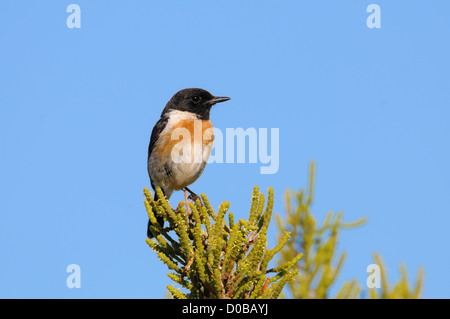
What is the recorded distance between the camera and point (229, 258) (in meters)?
4.06

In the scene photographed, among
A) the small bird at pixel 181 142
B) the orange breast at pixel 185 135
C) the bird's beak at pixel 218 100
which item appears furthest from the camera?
the bird's beak at pixel 218 100

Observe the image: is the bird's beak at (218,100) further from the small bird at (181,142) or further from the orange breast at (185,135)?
the orange breast at (185,135)

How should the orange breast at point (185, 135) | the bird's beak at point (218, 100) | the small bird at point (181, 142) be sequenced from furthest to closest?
1. the bird's beak at point (218, 100)
2. the orange breast at point (185, 135)
3. the small bird at point (181, 142)

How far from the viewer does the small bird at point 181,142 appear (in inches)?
286

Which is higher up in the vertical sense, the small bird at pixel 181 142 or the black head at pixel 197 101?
the black head at pixel 197 101

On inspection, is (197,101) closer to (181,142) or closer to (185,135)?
(185,135)

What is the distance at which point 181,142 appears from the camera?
7.39 meters

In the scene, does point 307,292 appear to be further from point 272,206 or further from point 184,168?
point 184,168

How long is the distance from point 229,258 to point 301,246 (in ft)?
4.45

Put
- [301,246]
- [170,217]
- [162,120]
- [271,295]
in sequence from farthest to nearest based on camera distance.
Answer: [162,120], [301,246], [170,217], [271,295]

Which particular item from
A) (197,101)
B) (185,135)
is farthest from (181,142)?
(197,101)

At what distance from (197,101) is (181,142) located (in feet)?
2.71

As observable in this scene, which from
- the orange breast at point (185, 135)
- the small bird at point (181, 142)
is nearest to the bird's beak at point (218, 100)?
the small bird at point (181, 142)
